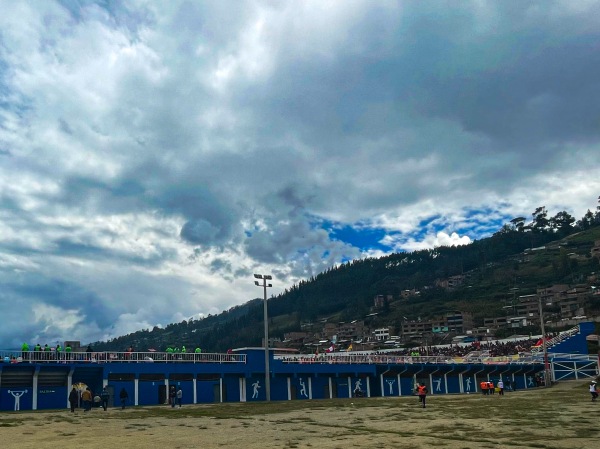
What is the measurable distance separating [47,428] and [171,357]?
77.6 feet

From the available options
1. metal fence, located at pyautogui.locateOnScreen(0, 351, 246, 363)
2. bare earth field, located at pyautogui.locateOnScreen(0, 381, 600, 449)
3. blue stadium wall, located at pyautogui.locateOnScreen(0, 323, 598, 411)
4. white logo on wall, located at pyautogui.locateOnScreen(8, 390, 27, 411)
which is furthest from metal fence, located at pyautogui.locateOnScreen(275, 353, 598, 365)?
bare earth field, located at pyautogui.locateOnScreen(0, 381, 600, 449)

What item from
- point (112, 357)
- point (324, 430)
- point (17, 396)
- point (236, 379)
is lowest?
point (324, 430)

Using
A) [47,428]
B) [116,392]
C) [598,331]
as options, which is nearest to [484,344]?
[598,331]

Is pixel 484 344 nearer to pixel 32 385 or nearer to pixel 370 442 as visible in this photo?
pixel 32 385

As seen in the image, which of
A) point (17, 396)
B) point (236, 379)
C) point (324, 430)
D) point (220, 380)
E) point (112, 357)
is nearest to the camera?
point (324, 430)

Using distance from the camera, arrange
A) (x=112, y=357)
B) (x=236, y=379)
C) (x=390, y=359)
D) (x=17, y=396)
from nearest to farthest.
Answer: (x=17, y=396) < (x=112, y=357) < (x=236, y=379) < (x=390, y=359)

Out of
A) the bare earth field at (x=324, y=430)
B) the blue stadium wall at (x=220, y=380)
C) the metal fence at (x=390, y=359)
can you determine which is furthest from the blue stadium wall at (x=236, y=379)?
the bare earth field at (x=324, y=430)

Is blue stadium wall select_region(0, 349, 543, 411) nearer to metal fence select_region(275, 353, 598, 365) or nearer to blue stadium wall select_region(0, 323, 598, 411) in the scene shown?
blue stadium wall select_region(0, 323, 598, 411)

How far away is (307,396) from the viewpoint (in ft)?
181

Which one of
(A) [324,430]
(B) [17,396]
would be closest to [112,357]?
(B) [17,396]

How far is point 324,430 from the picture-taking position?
21.4 meters

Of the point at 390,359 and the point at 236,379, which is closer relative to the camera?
the point at 236,379

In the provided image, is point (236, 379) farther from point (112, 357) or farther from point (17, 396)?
point (17, 396)

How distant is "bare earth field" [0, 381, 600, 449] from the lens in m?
17.3
